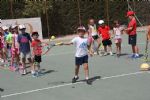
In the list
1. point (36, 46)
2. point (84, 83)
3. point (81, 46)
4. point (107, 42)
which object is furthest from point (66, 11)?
point (84, 83)

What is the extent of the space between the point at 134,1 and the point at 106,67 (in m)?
20.8

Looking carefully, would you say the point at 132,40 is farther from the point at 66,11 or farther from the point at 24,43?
the point at 66,11

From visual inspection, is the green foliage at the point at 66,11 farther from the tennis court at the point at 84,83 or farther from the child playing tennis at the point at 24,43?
the child playing tennis at the point at 24,43

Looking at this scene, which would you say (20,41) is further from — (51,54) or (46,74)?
(51,54)

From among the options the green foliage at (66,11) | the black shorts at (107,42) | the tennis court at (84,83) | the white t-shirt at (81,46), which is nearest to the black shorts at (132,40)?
the tennis court at (84,83)

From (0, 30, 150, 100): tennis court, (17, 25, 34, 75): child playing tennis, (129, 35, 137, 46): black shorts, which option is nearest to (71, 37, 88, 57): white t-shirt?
(0, 30, 150, 100): tennis court

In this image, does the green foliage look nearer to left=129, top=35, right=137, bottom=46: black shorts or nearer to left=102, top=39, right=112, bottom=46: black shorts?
left=102, top=39, right=112, bottom=46: black shorts

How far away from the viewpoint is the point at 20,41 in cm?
1501

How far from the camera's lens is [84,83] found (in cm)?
1270

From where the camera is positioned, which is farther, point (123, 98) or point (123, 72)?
point (123, 72)

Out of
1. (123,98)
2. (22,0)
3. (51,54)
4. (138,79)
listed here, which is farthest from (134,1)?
(123,98)

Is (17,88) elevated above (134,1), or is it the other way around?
(134,1)

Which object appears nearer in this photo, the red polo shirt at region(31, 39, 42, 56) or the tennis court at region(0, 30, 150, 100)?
the tennis court at region(0, 30, 150, 100)

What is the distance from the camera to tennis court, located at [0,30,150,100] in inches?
440
